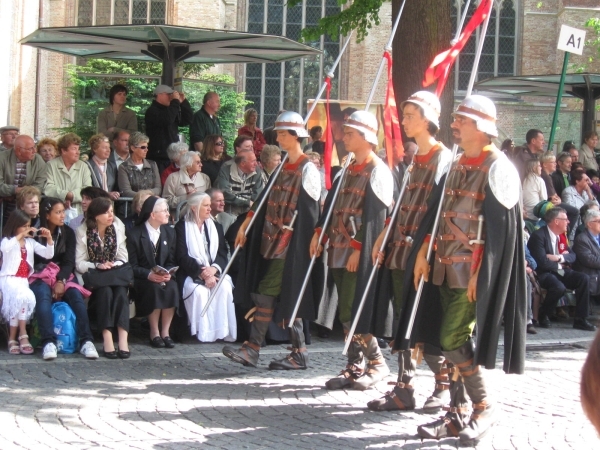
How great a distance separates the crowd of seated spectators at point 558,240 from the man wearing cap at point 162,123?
15.2 ft

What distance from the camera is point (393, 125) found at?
8109mm

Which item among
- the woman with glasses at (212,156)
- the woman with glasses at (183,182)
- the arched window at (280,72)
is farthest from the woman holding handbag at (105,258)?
the arched window at (280,72)

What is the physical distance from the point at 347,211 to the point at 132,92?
15.2 metres

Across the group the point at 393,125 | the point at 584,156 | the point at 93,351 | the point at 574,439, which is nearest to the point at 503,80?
the point at 584,156

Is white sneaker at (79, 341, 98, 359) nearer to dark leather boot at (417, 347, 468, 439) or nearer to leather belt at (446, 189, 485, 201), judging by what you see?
dark leather boot at (417, 347, 468, 439)

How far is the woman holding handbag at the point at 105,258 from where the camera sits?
29.3ft

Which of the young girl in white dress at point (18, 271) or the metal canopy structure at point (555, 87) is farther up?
the metal canopy structure at point (555, 87)

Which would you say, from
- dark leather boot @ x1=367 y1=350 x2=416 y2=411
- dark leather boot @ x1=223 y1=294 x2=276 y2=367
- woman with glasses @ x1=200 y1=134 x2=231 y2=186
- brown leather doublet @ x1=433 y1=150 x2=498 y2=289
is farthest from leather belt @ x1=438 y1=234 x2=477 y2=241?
woman with glasses @ x1=200 y1=134 x2=231 y2=186

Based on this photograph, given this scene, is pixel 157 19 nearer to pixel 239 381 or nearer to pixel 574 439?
pixel 239 381

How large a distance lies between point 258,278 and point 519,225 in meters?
2.87

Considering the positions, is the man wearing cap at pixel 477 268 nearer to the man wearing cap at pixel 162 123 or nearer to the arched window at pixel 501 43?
the man wearing cap at pixel 162 123

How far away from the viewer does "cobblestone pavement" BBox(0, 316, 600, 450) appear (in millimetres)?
6035

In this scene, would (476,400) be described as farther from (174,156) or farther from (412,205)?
(174,156)

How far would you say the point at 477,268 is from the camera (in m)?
5.91
